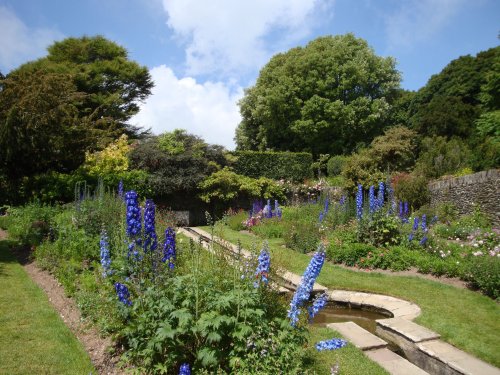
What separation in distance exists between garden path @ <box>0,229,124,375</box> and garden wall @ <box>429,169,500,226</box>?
10.0 m

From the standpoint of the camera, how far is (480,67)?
79.9 ft

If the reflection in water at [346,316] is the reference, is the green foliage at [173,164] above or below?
above

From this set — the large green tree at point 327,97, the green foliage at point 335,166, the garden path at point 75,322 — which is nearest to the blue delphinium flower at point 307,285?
the garden path at point 75,322

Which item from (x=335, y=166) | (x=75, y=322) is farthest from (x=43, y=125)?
(x=335, y=166)

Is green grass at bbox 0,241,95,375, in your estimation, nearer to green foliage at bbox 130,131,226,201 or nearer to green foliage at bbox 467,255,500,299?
green foliage at bbox 467,255,500,299

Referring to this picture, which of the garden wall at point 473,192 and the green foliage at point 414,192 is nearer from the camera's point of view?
the garden wall at point 473,192

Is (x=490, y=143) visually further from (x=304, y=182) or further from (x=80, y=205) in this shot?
(x=80, y=205)

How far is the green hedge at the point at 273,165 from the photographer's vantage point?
1730 cm

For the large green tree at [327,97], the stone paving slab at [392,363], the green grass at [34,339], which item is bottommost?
the stone paving slab at [392,363]

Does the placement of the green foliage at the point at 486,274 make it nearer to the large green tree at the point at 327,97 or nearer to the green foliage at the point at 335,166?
the green foliage at the point at 335,166

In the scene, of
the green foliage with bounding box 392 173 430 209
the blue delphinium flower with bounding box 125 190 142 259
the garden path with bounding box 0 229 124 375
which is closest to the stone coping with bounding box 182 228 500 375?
the blue delphinium flower with bounding box 125 190 142 259

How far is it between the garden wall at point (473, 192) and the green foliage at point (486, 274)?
4338 mm

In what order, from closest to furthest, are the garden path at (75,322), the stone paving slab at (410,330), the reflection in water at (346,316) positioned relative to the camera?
1. the garden path at (75,322)
2. the stone paving slab at (410,330)
3. the reflection in water at (346,316)

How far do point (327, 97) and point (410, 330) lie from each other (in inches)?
812
